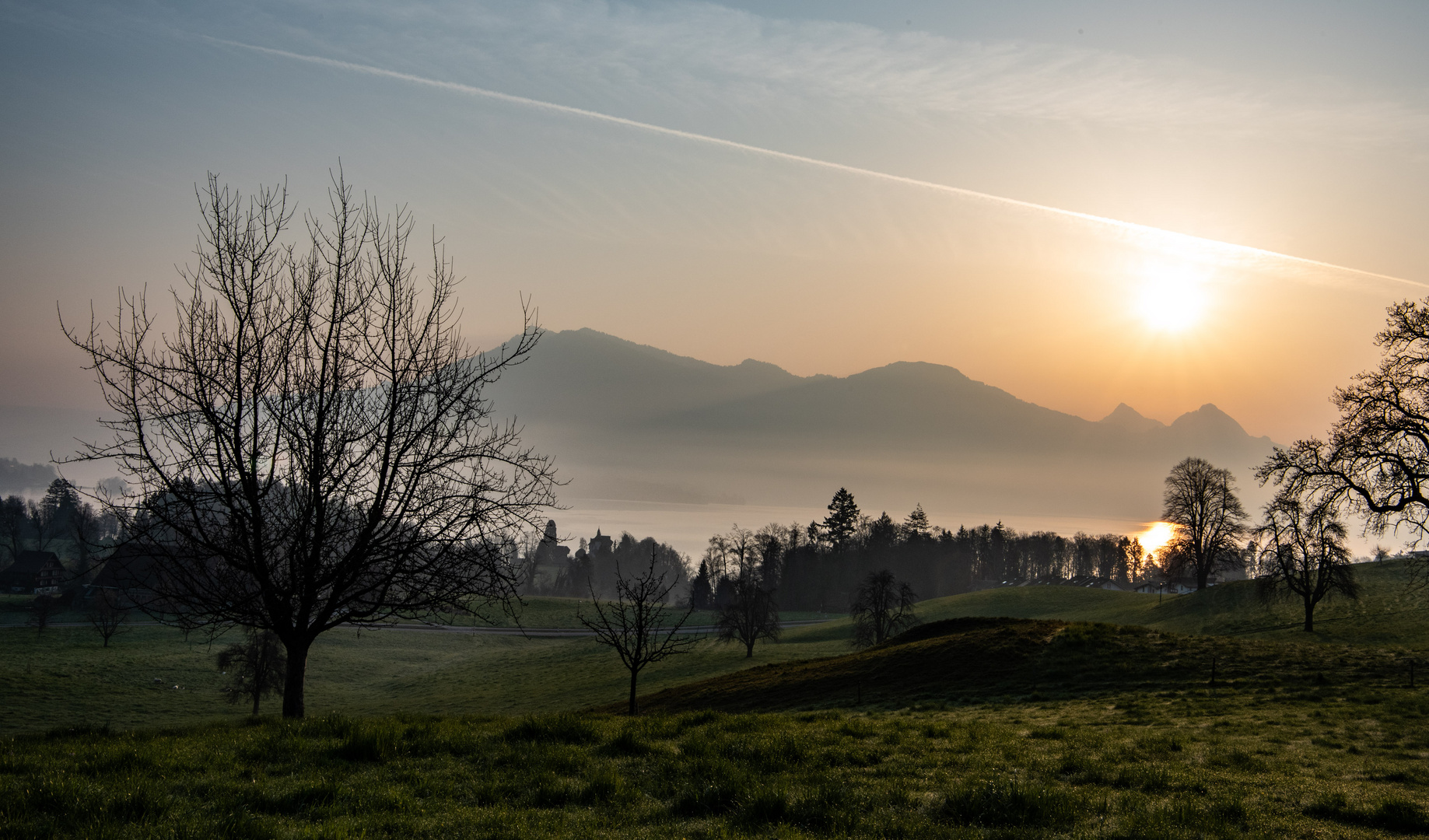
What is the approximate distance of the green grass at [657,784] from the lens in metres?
7.39

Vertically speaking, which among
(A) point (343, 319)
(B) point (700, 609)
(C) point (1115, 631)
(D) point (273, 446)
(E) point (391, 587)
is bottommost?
(B) point (700, 609)

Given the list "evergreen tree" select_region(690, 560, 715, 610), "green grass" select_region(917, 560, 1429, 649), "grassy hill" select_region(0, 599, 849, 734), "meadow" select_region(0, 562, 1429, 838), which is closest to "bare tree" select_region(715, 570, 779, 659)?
"grassy hill" select_region(0, 599, 849, 734)

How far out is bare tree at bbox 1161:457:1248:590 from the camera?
86812 millimetres

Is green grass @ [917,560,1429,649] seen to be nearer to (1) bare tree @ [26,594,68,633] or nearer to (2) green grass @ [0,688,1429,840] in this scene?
(2) green grass @ [0,688,1429,840]

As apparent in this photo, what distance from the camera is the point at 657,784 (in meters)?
9.14

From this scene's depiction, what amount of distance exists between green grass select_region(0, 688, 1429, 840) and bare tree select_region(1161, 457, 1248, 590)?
278 ft

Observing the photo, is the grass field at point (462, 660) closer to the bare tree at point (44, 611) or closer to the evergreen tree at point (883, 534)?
the bare tree at point (44, 611)

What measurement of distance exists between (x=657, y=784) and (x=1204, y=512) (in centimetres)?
9666

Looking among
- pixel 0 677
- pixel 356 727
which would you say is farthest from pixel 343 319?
pixel 0 677

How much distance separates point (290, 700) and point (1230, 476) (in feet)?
325

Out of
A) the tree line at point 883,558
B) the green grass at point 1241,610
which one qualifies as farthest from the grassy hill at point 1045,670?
the tree line at point 883,558

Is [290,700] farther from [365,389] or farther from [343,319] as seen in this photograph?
[343,319]

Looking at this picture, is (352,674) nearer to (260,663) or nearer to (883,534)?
(260,663)

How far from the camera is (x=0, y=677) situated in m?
59.1
